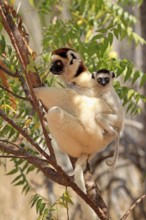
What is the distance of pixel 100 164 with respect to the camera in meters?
5.05

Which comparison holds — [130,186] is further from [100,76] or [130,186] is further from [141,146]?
[100,76]

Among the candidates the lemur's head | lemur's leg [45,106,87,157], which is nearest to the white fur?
lemur's leg [45,106,87,157]

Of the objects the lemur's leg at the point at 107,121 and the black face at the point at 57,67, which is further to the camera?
the black face at the point at 57,67

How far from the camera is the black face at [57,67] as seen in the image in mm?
2699

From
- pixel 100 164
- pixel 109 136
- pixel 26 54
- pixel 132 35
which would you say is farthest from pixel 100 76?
pixel 100 164

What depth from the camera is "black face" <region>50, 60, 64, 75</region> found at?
2.70 metres

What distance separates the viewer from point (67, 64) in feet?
8.94

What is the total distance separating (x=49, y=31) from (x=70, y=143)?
2.56 ft

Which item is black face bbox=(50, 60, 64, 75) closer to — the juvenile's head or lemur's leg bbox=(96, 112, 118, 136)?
the juvenile's head

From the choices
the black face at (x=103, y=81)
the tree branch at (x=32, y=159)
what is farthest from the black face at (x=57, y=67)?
the tree branch at (x=32, y=159)

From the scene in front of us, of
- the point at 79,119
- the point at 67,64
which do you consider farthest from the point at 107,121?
the point at 67,64

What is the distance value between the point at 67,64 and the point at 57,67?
6 centimetres

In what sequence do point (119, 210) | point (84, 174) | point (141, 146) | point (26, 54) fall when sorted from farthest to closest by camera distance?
point (141, 146), point (119, 210), point (84, 174), point (26, 54)

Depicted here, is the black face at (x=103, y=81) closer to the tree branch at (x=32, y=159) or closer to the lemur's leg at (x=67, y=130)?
the lemur's leg at (x=67, y=130)
